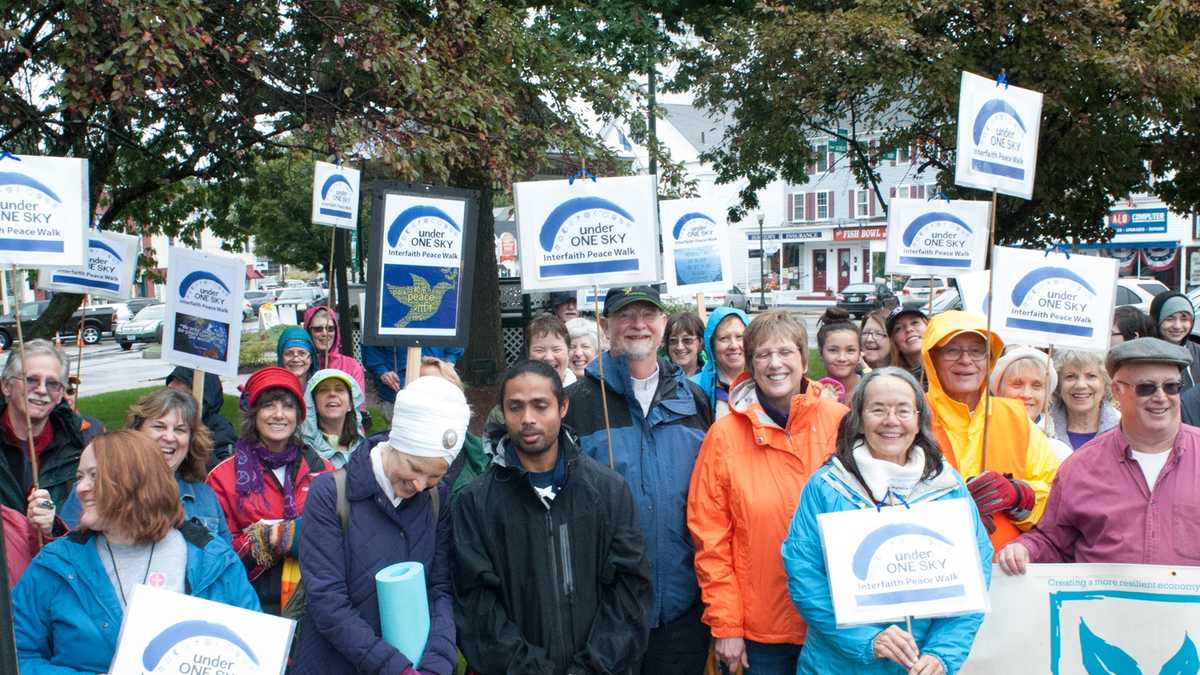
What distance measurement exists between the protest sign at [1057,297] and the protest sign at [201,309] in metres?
4.06

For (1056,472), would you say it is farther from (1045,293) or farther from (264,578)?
(264,578)

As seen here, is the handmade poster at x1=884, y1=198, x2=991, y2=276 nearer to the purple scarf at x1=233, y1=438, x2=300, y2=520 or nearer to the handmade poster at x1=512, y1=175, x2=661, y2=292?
the handmade poster at x1=512, y1=175, x2=661, y2=292

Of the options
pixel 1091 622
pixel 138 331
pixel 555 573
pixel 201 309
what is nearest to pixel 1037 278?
pixel 1091 622

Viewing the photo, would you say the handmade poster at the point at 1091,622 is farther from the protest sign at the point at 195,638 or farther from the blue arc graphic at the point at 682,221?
the blue arc graphic at the point at 682,221

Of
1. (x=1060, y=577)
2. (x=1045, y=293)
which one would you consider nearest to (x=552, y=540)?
(x=1060, y=577)

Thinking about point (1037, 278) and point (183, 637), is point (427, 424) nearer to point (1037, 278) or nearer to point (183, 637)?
point (183, 637)

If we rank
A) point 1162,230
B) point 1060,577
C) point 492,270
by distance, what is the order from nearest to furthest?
point 1060,577 → point 492,270 → point 1162,230

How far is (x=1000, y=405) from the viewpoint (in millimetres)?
4207

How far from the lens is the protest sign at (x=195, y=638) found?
3.10 metres

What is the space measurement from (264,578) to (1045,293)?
3.84 metres

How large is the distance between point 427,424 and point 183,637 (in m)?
0.99

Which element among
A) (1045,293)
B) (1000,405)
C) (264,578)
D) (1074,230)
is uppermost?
(1074,230)

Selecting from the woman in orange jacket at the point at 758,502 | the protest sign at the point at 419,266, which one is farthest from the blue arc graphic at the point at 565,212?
the woman in orange jacket at the point at 758,502

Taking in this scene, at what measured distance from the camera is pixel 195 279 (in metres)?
5.79
